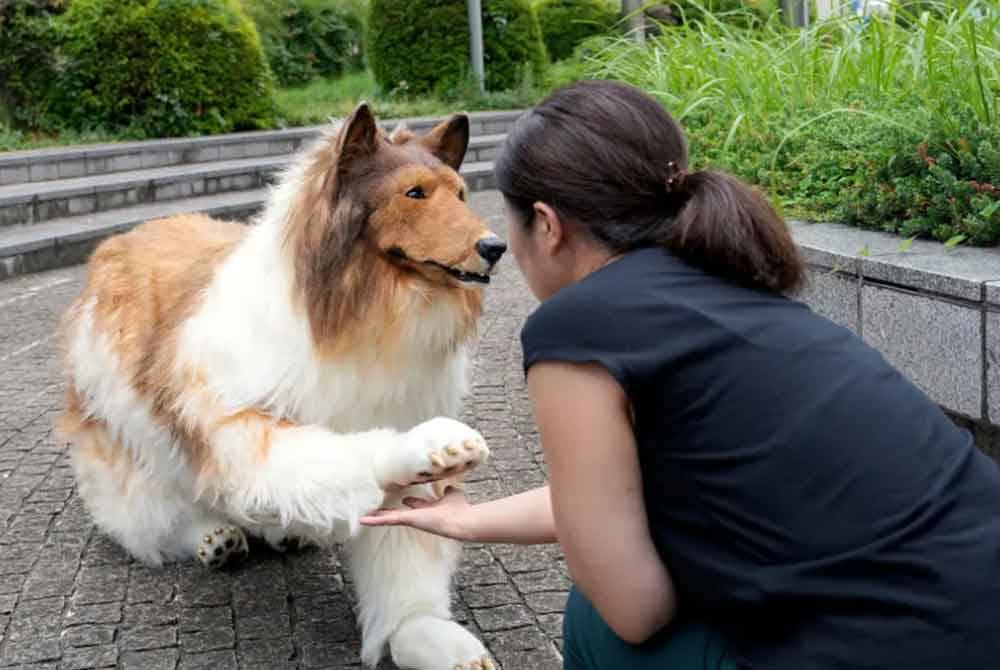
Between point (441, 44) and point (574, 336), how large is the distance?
15880mm

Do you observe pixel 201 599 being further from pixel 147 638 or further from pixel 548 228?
pixel 548 228

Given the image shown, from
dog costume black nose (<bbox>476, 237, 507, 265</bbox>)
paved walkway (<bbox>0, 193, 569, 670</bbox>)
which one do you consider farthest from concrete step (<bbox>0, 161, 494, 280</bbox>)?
dog costume black nose (<bbox>476, 237, 507, 265</bbox>)

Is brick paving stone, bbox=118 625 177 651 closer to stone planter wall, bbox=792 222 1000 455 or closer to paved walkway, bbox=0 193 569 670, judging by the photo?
paved walkway, bbox=0 193 569 670

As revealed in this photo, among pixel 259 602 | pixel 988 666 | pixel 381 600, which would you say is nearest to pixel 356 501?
pixel 381 600

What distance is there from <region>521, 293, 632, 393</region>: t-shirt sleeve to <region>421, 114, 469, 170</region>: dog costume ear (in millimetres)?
1603

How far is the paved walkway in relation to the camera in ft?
12.4

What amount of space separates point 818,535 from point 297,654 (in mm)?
2028

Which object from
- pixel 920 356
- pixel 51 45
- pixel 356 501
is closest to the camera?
pixel 356 501

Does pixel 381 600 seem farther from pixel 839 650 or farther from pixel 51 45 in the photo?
pixel 51 45

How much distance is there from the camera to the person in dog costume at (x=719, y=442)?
2135 millimetres

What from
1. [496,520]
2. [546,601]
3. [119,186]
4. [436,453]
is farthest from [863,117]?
[119,186]

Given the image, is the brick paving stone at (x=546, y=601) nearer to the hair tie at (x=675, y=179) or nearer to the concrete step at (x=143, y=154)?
the hair tie at (x=675, y=179)

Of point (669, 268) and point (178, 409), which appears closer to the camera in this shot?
point (669, 268)

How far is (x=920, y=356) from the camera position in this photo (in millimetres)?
4461
